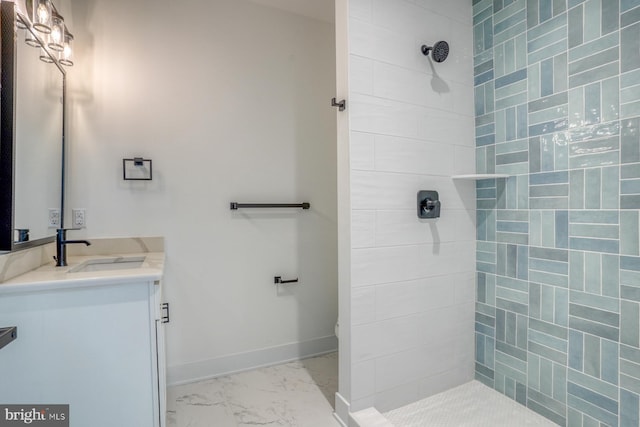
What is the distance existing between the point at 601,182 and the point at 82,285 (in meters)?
2.12

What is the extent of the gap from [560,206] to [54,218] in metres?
2.54

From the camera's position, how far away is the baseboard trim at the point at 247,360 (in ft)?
6.40

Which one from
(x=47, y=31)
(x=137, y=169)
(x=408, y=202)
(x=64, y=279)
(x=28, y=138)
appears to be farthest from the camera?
(x=137, y=169)

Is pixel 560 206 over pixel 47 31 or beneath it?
beneath

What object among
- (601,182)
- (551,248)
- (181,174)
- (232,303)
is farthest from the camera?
(232,303)

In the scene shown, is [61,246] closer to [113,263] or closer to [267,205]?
[113,263]

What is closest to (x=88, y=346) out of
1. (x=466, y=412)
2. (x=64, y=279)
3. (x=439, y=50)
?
(x=64, y=279)

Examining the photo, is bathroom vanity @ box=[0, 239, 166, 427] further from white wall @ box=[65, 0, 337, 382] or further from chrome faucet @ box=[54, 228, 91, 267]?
white wall @ box=[65, 0, 337, 382]

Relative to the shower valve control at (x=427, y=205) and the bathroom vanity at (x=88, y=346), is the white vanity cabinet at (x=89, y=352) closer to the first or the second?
the bathroom vanity at (x=88, y=346)

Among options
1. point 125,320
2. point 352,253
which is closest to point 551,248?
point 352,253

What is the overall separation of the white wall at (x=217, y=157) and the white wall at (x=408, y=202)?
0.85 m

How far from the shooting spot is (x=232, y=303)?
2.10 meters

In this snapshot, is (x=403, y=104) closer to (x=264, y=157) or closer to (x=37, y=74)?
(x=264, y=157)

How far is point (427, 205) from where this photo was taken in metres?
1.65
